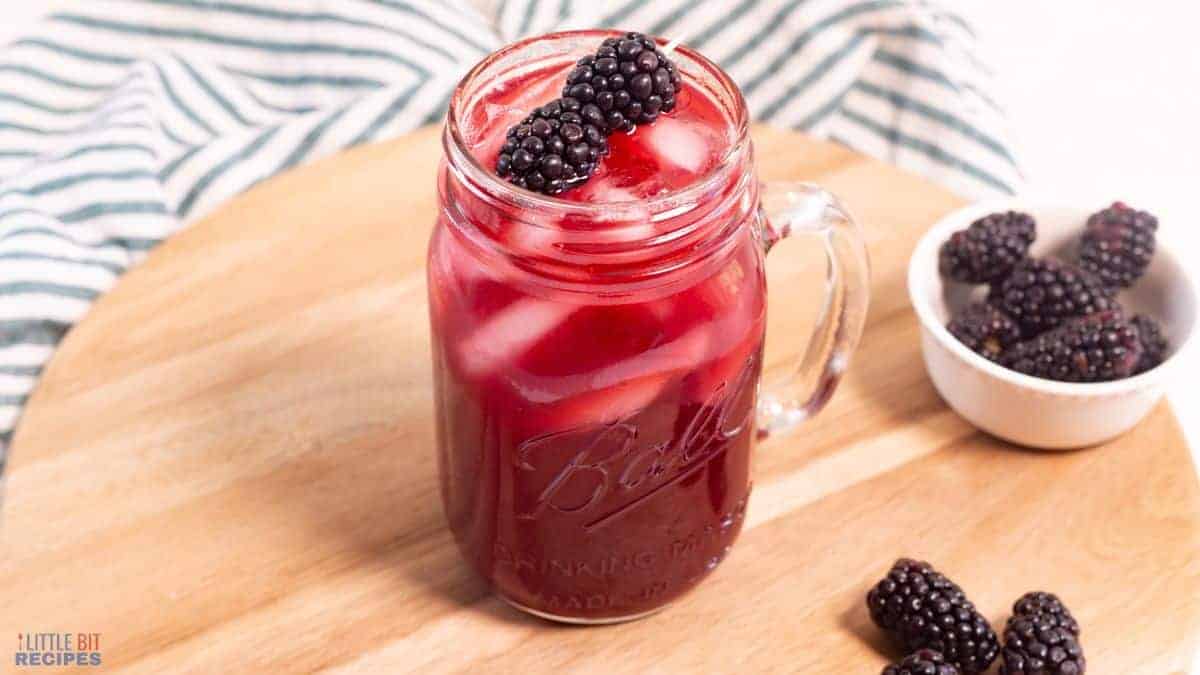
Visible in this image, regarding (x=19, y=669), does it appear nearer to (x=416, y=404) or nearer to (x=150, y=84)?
(x=416, y=404)

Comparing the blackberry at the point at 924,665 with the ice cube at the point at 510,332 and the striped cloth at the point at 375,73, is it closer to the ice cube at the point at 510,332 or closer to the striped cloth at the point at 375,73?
Result: the ice cube at the point at 510,332

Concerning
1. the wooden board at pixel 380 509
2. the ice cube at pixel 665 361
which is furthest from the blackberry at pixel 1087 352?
the ice cube at pixel 665 361

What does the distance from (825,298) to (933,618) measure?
338 mm

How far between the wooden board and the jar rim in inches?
20.0

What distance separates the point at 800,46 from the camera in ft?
7.68

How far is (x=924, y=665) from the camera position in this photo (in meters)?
1.32

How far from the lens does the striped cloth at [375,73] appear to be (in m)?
2.11

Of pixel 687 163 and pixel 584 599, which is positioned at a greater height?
pixel 687 163

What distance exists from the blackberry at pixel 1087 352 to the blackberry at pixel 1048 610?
0.26 metres

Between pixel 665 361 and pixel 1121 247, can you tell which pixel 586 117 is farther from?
pixel 1121 247

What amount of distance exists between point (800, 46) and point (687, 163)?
1.23m

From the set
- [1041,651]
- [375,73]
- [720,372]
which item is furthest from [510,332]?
[375,73]

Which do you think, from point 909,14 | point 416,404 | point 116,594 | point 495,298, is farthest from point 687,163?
point 909,14

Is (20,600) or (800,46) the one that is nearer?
(20,600)
